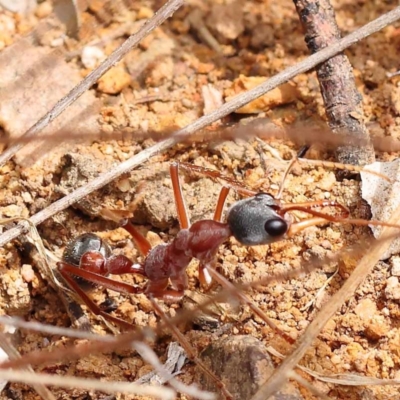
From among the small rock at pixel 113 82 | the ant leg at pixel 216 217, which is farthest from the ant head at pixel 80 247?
the small rock at pixel 113 82

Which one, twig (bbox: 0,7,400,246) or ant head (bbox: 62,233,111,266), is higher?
twig (bbox: 0,7,400,246)

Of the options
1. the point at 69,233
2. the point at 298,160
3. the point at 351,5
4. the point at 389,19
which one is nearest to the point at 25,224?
the point at 69,233

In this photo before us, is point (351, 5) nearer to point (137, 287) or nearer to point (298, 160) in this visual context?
point (298, 160)

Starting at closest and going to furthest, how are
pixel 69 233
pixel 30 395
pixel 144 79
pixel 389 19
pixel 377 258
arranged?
1. pixel 377 258
2. pixel 30 395
3. pixel 389 19
4. pixel 69 233
5. pixel 144 79

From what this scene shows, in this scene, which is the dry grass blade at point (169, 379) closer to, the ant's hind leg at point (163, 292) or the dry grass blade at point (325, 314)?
the dry grass blade at point (325, 314)

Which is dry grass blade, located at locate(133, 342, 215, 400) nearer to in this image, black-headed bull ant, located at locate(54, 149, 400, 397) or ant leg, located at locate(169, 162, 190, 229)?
black-headed bull ant, located at locate(54, 149, 400, 397)

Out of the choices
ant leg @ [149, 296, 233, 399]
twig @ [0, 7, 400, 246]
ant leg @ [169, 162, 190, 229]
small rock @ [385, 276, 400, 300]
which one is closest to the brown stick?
twig @ [0, 7, 400, 246]

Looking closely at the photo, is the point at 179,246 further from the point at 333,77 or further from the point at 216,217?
the point at 333,77
